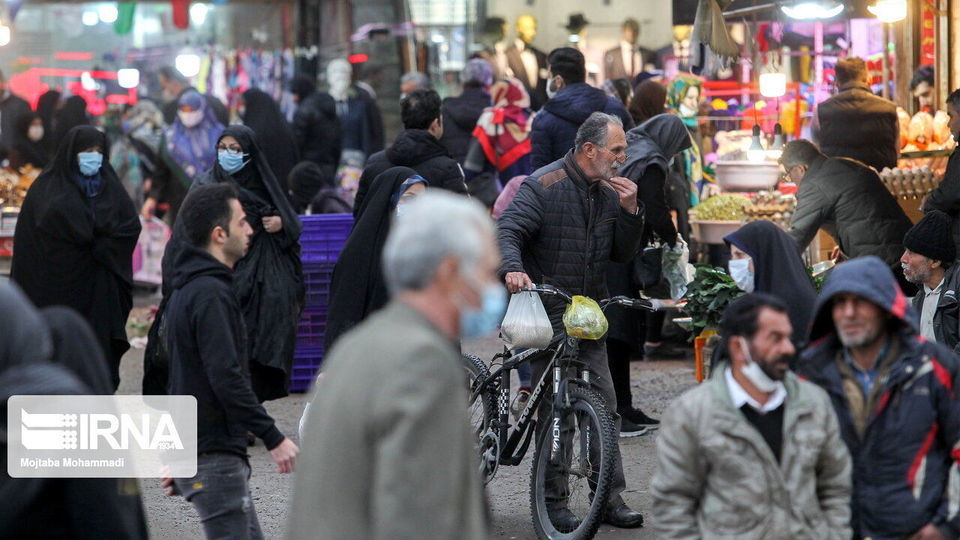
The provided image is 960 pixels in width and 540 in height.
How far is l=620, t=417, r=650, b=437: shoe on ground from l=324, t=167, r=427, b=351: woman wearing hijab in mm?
2145

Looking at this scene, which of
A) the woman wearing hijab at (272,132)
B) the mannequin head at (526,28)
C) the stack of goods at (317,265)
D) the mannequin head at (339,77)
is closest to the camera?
the stack of goods at (317,265)

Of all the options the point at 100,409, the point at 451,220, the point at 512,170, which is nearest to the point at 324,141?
the point at 512,170

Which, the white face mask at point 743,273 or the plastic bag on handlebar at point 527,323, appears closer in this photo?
the white face mask at point 743,273

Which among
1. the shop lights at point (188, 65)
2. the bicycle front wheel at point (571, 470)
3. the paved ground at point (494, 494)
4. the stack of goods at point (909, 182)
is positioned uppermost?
the shop lights at point (188, 65)

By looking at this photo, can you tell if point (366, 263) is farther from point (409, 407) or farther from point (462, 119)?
point (462, 119)

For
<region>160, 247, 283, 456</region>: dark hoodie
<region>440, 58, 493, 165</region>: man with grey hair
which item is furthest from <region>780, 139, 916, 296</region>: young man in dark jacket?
<region>440, 58, 493, 165</region>: man with grey hair

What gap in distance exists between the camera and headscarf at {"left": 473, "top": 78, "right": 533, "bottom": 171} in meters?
12.4

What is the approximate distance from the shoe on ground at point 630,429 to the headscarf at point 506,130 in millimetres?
3840

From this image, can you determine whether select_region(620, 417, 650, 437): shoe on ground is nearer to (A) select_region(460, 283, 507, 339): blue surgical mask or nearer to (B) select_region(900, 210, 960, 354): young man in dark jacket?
(B) select_region(900, 210, 960, 354): young man in dark jacket

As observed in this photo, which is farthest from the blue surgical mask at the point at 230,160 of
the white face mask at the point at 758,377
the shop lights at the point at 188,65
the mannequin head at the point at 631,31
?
the shop lights at the point at 188,65

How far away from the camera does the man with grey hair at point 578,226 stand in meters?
→ 7.09

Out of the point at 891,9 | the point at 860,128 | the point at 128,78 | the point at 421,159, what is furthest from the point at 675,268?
the point at 128,78

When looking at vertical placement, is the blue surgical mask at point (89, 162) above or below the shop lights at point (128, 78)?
below

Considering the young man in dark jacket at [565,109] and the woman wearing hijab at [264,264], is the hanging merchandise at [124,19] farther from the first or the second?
the woman wearing hijab at [264,264]
